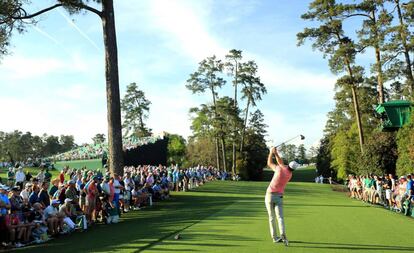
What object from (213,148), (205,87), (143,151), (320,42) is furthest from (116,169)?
(213,148)

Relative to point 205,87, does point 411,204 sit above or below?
below

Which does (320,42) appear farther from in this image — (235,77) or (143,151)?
(235,77)

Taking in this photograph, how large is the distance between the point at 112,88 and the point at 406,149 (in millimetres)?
19911

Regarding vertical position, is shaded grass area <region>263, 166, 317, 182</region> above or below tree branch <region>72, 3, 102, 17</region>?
below

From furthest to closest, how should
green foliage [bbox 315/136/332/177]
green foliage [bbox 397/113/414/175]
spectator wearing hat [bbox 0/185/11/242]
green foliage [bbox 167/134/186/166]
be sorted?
1. green foliage [bbox 167/134/186/166]
2. green foliage [bbox 315/136/332/177]
3. green foliage [bbox 397/113/414/175]
4. spectator wearing hat [bbox 0/185/11/242]

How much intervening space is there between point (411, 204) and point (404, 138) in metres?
12.6

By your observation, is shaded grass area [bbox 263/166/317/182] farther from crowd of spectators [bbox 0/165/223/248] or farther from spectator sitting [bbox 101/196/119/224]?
spectator sitting [bbox 101/196/119/224]

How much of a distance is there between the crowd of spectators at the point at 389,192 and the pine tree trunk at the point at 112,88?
12.9 m

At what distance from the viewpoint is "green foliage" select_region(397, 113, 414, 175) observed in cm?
2692

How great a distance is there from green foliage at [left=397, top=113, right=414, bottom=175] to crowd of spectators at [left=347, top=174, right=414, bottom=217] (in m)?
3.00

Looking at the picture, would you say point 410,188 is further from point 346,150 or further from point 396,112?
point 346,150

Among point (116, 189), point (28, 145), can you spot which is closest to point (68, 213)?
point (116, 189)

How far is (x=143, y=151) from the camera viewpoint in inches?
1574

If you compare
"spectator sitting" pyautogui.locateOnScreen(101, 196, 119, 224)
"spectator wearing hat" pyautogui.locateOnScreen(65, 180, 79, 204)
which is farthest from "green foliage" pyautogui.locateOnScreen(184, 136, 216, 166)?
"spectator wearing hat" pyautogui.locateOnScreen(65, 180, 79, 204)
